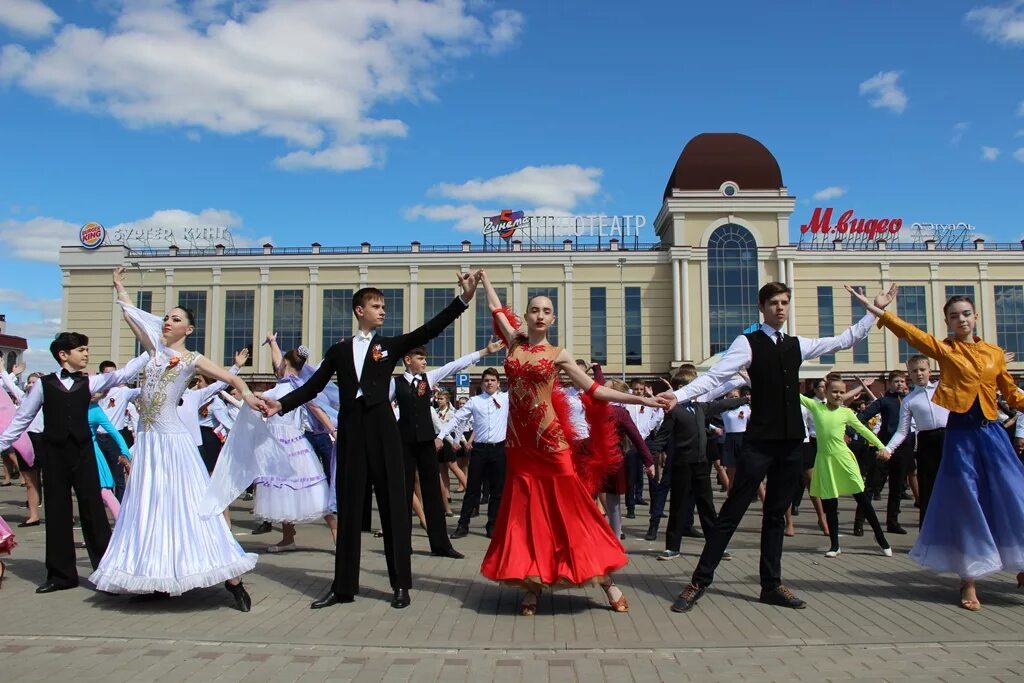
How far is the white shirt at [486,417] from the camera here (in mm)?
10820

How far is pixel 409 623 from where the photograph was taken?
5.87 m

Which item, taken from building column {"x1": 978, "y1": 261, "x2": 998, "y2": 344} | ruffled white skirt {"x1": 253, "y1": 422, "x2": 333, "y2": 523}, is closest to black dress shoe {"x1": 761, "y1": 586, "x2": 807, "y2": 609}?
ruffled white skirt {"x1": 253, "y1": 422, "x2": 333, "y2": 523}

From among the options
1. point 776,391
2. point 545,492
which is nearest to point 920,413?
point 776,391

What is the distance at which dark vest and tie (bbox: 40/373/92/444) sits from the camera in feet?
23.5

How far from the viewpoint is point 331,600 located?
6.39 meters

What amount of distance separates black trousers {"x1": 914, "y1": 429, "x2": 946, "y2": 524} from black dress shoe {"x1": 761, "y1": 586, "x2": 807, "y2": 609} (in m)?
2.83

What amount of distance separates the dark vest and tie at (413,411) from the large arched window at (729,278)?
157ft

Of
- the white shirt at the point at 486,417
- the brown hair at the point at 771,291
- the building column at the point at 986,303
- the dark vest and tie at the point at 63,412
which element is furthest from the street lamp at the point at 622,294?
the dark vest and tie at the point at 63,412

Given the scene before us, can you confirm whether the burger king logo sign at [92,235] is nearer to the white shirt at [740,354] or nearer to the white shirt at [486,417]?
the white shirt at [486,417]

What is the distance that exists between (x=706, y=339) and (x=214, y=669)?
52.7m

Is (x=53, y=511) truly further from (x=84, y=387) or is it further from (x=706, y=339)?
(x=706, y=339)

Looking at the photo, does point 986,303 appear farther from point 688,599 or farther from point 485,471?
point 688,599

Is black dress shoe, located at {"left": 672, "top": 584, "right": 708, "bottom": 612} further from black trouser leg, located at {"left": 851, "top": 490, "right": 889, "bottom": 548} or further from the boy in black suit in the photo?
black trouser leg, located at {"left": 851, "top": 490, "right": 889, "bottom": 548}

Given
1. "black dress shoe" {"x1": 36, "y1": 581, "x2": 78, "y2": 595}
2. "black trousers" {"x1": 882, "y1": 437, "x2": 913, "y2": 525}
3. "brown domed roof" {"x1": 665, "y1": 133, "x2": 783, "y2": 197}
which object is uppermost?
"brown domed roof" {"x1": 665, "y1": 133, "x2": 783, "y2": 197}
